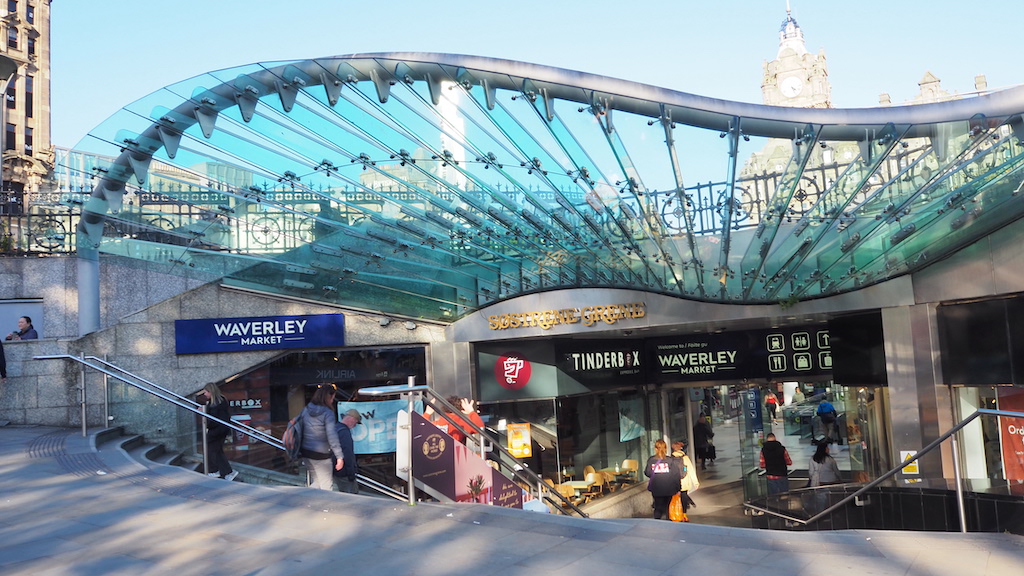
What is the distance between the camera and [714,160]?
1025cm

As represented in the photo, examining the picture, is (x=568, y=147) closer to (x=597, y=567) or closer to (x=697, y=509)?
(x=597, y=567)

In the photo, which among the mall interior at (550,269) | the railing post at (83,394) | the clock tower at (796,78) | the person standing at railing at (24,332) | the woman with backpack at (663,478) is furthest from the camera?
the clock tower at (796,78)

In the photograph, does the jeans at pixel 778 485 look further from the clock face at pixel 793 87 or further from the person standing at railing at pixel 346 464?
the clock face at pixel 793 87

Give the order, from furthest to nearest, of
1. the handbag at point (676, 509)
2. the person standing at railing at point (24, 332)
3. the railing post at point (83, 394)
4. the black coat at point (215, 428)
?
the person standing at railing at point (24, 332) < the railing post at point (83, 394) < the handbag at point (676, 509) < the black coat at point (215, 428)

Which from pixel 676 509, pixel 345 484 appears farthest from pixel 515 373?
pixel 345 484

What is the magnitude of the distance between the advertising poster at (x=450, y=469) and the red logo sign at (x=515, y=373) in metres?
6.93

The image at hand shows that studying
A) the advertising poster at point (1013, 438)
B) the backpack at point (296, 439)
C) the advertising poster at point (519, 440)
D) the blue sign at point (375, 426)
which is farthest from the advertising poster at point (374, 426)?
the advertising poster at point (1013, 438)

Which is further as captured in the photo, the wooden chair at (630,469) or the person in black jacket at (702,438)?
the person in black jacket at (702,438)

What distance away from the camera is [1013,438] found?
934 centimetres

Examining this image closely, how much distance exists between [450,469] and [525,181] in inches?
200

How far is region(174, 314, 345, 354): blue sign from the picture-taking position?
16.0m

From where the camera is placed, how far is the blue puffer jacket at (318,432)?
8.30 meters

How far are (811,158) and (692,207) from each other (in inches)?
81.4

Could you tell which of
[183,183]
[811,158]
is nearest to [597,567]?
[811,158]
